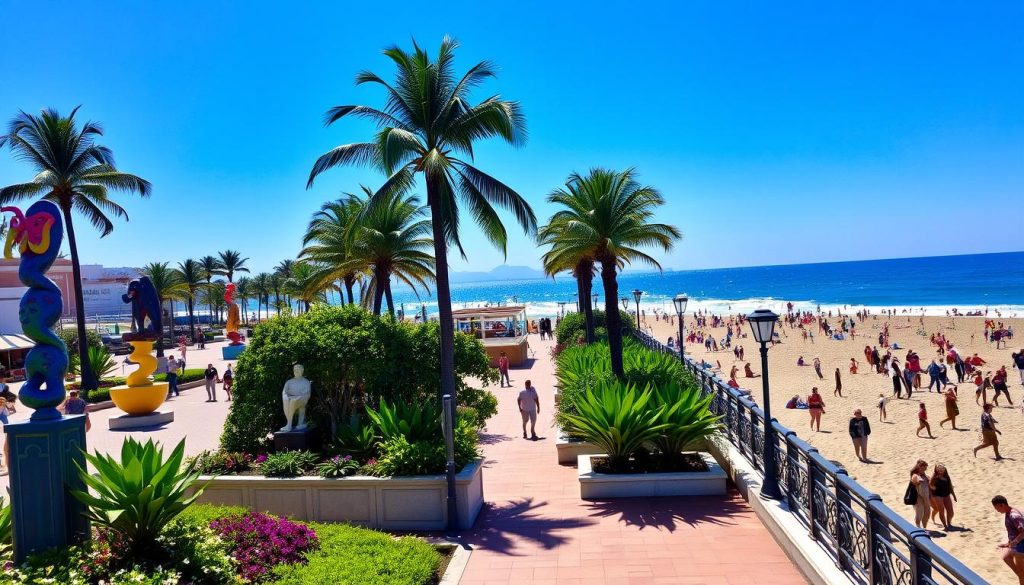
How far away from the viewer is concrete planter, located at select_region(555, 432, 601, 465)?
11.8m

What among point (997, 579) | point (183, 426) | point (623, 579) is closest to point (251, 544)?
point (623, 579)

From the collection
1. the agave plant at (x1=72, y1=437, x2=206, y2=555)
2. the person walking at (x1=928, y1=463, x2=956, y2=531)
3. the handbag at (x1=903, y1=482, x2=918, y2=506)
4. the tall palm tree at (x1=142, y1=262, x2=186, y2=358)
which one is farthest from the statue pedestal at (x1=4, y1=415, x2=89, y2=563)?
the tall palm tree at (x1=142, y1=262, x2=186, y2=358)

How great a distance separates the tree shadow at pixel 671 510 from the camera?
8266 mm

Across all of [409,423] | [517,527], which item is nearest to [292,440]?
[409,423]

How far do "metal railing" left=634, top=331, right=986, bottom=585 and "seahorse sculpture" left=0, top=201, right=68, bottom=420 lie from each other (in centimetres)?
777

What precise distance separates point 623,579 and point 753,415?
12.7 feet

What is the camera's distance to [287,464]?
9.47 m

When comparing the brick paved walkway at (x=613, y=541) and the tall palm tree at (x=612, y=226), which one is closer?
the brick paved walkway at (x=613, y=541)

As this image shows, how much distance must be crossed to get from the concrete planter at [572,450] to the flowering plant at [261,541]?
562 cm

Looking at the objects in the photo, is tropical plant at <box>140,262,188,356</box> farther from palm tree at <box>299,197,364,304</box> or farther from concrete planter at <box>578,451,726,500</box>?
concrete planter at <box>578,451,726,500</box>

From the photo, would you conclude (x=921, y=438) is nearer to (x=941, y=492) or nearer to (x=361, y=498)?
(x=941, y=492)

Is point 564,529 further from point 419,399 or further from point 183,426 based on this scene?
point 183,426

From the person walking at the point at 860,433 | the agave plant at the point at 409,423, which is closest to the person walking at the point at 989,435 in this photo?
the person walking at the point at 860,433

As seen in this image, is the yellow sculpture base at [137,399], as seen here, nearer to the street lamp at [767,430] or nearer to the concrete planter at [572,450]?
the concrete planter at [572,450]
